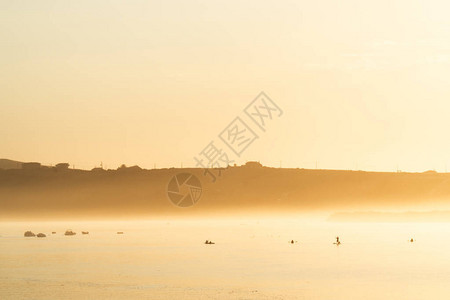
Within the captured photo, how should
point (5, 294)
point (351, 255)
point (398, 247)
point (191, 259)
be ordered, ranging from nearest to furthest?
point (5, 294)
point (191, 259)
point (351, 255)
point (398, 247)

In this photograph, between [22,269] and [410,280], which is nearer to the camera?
[410,280]

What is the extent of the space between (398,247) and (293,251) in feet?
74.0

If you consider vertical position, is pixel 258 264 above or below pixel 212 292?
above

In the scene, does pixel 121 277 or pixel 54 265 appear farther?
pixel 54 265

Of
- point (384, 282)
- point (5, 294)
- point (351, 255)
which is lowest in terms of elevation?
point (5, 294)

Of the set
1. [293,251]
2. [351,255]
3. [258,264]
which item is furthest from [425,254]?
[258,264]

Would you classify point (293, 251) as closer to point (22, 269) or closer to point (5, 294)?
point (22, 269)

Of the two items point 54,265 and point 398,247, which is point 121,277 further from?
point 398,247

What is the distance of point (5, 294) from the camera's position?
2638 inches

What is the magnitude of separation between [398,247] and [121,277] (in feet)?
221

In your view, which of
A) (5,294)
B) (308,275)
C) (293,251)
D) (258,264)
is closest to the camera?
(5,294)

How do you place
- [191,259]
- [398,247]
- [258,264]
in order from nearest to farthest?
1. [258,264]
2. [191,259]
3. [398,247]

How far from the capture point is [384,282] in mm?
77938

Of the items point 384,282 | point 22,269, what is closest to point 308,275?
point 384,282
